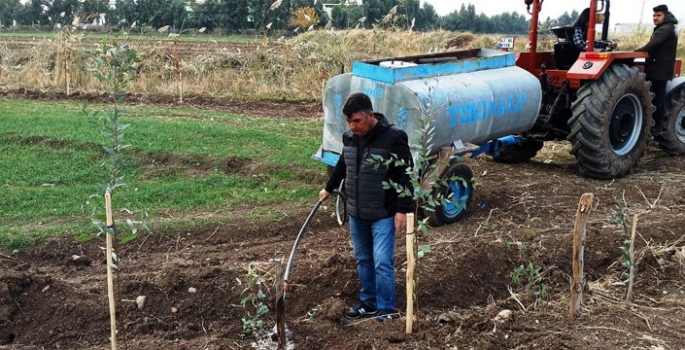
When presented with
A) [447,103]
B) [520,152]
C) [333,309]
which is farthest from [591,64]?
[333,309]

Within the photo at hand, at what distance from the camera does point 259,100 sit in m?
15.5

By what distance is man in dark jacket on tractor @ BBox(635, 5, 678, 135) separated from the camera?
29.1 ft

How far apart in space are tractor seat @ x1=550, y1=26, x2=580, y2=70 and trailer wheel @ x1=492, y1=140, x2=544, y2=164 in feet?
3.50

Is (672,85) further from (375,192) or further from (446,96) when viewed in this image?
(375,192)

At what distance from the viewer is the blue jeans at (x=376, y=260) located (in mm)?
5023

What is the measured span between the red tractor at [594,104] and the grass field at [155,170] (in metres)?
2.84

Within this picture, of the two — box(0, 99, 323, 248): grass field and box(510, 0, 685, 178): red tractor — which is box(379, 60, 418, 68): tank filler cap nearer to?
box(0, 99, 323, 248): grass field

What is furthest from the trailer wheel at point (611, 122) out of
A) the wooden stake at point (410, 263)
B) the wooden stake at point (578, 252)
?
the wooden stake at point (410, 263)

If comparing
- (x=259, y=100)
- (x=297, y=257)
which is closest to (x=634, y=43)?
(x=259, y=100)

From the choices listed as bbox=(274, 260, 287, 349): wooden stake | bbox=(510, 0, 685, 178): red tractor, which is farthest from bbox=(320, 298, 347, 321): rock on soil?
bbox=(510, 0, 685, 178): red tractor

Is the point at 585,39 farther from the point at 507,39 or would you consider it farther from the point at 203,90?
the point at 203,90

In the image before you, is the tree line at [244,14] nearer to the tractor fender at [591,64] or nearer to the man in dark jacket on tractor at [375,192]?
the tractor fender at [591,64]

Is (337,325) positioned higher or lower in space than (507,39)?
lower

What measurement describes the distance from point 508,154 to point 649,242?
3.19 metres
